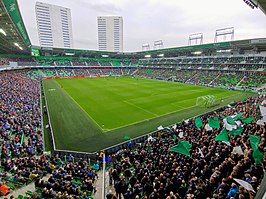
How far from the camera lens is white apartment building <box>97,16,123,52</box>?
162 m

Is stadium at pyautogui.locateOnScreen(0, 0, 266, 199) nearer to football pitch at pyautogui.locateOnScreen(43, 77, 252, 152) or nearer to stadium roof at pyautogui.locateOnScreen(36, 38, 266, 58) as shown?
football pitch at pyautogui.locateOnScreen(43, 77, 252, 152)

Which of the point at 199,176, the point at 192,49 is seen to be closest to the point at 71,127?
the point at 199,176

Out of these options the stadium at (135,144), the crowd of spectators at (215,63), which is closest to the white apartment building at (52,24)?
the crowd of spectators at (215,63)

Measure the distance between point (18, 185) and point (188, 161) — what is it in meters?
8.64

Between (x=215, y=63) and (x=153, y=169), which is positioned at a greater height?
(x=215, y=63)

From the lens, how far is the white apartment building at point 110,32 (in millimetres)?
162250

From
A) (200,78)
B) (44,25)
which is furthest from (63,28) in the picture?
(200,78)

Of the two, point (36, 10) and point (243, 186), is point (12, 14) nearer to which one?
point (243, 186)

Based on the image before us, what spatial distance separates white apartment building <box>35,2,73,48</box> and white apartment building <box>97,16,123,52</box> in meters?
36.6

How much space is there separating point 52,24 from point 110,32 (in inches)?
2228

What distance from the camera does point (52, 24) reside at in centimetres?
12750

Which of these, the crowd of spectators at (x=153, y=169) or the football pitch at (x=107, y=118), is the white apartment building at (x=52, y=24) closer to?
the football pitch at (x=107, y=118)

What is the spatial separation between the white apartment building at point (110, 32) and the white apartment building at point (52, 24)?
36.6m

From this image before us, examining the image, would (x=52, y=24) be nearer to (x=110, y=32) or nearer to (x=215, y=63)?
(x=110, y=32)
